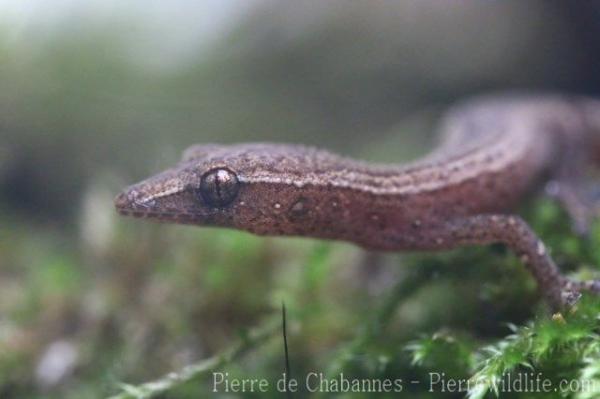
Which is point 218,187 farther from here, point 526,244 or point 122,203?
Answer: point 526,244

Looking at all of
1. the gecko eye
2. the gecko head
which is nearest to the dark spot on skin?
the gecko head

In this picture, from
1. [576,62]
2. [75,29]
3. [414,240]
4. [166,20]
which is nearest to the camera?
[414,240]

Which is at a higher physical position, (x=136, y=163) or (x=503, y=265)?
(x=136, y=163)

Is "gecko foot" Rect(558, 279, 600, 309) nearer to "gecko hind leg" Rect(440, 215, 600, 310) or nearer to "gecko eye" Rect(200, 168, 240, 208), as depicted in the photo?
"gecko hind leg" Rect(440, 215, 600, 310)

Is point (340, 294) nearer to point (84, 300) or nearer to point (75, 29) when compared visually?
point (84, 300)

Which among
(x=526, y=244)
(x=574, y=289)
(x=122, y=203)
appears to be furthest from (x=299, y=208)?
(x=574, y=289)

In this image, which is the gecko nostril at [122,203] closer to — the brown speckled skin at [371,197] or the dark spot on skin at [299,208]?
the brown speckled skin at [371,197]

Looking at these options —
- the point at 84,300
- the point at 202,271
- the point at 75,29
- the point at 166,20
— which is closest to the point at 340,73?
the point at 166,20
